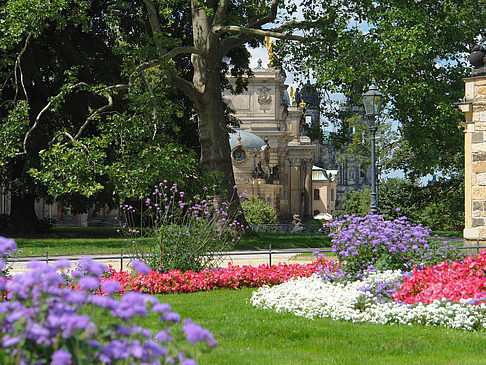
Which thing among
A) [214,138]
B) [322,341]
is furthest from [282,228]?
[322,341]

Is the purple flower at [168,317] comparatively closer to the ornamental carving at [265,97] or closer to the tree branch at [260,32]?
the tree branch at [260,32]

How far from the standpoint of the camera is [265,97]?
8412cm

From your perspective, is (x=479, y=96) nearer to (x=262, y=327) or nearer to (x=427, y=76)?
(x=262, y=327)

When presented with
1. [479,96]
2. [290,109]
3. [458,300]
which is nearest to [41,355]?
[458,300]

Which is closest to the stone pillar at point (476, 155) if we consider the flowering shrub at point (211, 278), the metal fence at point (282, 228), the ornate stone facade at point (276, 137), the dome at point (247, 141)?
the flowering shrub at point (211, 278)

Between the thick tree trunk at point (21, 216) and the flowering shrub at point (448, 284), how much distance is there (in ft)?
82.0

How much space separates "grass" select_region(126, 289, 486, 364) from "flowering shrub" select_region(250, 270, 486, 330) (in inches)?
11.1

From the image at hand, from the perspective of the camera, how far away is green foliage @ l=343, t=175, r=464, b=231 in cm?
3753

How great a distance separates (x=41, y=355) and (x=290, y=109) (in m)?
105

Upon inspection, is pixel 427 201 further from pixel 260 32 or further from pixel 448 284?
pixel 448 284

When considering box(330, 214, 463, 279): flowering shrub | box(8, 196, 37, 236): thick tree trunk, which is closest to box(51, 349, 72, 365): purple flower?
box(330, 214, 463, 279): flowering shrub

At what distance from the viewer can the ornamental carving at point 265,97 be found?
276ft

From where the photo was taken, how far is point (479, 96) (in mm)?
14211

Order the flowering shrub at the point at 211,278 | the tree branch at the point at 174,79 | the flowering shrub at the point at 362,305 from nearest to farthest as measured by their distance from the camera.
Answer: the flowering shrub at the point at 362,305, the flowering shrub at the point at 211,278, the tree branch at the point at 174,79
